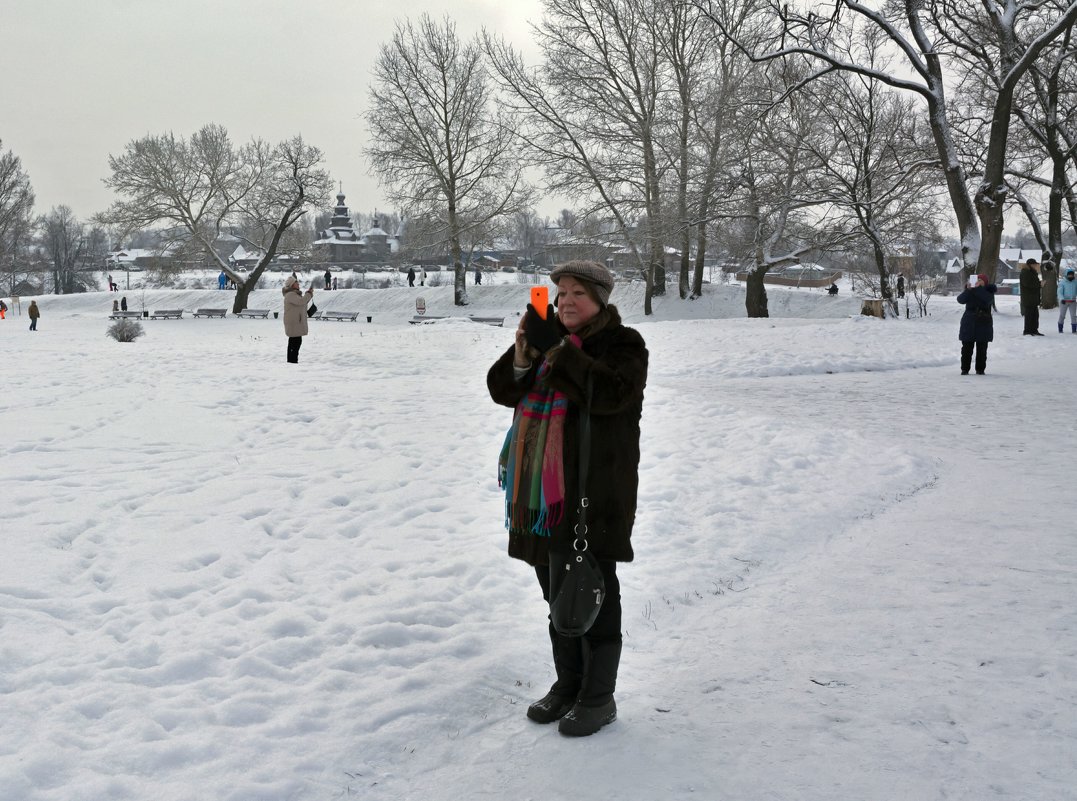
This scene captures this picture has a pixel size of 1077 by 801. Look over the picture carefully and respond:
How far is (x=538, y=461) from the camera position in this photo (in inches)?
135

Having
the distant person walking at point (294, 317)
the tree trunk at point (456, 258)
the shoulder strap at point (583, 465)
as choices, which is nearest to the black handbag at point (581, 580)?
the shoulder strap at point (583, 465)

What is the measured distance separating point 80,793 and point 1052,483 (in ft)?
24.0

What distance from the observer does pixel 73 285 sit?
83.0 meters

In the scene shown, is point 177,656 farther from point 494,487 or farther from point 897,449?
point 897,449

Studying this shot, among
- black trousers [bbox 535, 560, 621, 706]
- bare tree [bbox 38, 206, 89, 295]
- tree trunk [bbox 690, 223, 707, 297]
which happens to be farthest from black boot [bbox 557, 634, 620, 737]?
bare tree [bbox 38, 206, 89, 295]

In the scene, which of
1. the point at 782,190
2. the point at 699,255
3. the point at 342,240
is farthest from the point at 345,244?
the point at 782,190

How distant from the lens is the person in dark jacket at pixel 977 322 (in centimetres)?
1429

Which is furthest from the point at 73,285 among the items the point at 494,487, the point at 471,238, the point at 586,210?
the point at 494,487

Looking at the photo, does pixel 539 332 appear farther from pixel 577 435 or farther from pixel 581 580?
pixel 581 580

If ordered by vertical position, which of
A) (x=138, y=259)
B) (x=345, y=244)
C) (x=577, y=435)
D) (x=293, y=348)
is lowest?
(x=293, y=348)

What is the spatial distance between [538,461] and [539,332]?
507 mm

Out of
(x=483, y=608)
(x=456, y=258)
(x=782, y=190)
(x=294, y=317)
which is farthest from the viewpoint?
(x=456, y=258)

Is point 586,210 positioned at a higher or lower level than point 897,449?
higher

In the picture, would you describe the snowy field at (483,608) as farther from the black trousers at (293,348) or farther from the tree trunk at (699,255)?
the tree trunk at (699,255)
